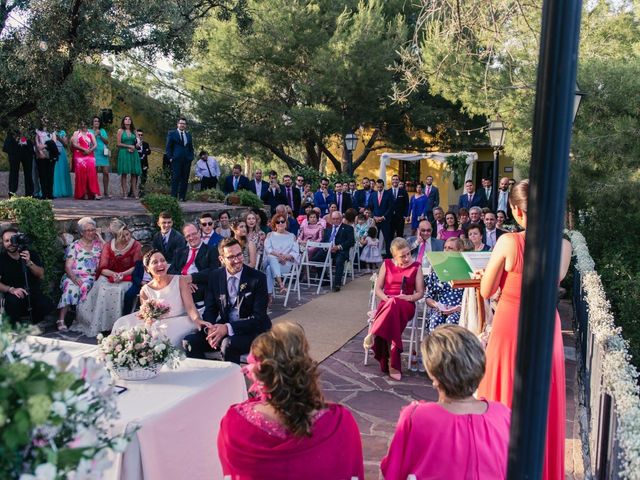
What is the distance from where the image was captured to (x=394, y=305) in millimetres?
6008

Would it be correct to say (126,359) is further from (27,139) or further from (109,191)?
(109,191)

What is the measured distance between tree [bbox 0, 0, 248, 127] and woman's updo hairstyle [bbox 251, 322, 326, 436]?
6.97 metres

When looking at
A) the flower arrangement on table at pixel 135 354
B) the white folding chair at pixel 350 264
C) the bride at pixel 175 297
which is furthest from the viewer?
the white folding chair at pixel 350 264

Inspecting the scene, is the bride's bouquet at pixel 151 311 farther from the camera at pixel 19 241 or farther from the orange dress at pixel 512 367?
the camera at pixel 19 241

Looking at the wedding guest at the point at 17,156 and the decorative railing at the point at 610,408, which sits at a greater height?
the wedding guest at the point at 17,156

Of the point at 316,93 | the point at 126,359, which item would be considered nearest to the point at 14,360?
A: the point at 126,359

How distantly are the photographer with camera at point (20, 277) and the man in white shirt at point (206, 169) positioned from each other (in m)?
7.65

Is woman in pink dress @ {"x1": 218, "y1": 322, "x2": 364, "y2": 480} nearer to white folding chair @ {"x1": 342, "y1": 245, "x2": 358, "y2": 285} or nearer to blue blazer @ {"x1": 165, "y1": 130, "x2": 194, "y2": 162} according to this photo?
white folding chair @ {"x1": 342, "y1": 245, "x2": 358, "y2": 285}

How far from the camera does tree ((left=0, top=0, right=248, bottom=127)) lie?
798cm

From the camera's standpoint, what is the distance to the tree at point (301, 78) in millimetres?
23609

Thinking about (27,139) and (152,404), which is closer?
(152,404)

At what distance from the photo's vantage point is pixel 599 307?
175 inches

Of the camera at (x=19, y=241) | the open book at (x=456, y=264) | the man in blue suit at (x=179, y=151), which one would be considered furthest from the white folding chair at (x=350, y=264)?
the open book at (x=456, y=264)

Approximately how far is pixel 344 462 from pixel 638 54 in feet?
32.1
